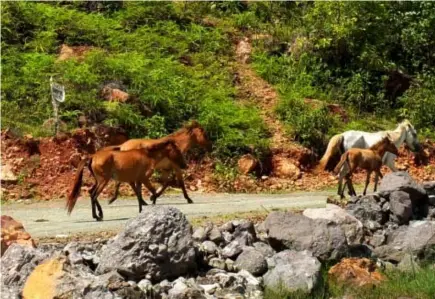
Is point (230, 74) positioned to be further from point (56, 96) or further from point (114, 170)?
point (114, 170)

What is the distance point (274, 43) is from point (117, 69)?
7391 millimetres

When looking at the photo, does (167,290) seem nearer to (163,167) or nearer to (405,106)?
(163,167)

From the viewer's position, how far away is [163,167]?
1593cm

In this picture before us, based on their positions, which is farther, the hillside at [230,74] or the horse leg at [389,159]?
the hillside at [230,74]

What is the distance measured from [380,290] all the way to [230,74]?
15.1 meters

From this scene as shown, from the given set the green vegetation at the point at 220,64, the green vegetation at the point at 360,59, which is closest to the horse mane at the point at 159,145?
the green vegetation at the point at 220,64

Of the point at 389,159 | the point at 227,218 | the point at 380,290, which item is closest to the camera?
the point at 380,290

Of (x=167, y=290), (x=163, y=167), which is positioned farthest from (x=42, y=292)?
(x=163, y=167)

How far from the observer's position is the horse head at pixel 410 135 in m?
20.2

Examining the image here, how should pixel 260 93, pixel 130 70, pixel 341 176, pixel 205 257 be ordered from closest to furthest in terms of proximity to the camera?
pixel 205 257 → pixel 341 176 → pixel 130 70 → pixel 260 93

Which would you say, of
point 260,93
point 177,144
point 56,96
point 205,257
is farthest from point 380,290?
point 260,93

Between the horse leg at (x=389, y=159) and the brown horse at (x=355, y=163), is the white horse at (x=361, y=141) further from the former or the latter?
the brown horse at (x=355, y=163)

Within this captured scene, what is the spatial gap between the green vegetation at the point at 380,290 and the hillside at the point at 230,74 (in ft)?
28.0

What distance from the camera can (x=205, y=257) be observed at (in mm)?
11320
